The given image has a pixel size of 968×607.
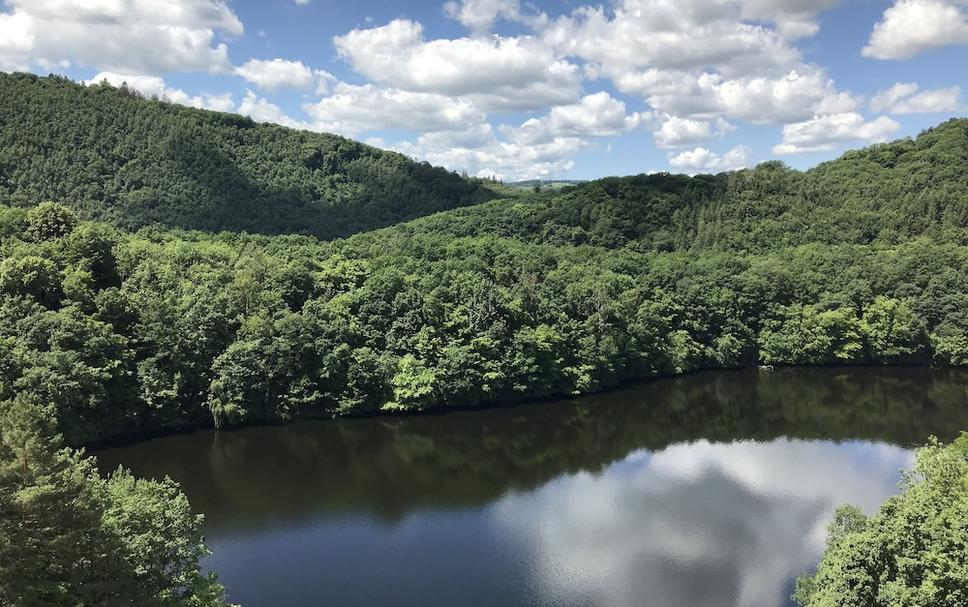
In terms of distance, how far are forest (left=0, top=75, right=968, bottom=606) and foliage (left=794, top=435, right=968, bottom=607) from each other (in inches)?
64.0

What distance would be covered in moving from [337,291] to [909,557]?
174ft

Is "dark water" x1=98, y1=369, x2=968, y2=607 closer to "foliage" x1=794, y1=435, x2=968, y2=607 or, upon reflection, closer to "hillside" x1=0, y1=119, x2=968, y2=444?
"hillside" x1=0, y1=119, x2=968, y2=444


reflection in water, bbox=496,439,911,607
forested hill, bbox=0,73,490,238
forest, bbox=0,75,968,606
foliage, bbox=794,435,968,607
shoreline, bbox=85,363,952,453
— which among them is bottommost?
reflection in water, bbox=496,439,911,607

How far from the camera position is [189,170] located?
376 ft

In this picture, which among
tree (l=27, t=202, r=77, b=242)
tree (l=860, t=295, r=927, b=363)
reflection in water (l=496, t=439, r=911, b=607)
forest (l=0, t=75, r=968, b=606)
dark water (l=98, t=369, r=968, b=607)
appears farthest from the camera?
tree (l=860, t=295, r=927, b=363)

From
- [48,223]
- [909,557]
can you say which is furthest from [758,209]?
[48,223]

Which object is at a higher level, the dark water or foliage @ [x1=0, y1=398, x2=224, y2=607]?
foliage @ [x1=0, y1=398, x2=224, y2=607]

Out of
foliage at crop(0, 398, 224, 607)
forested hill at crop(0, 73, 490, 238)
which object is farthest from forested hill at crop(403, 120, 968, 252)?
foliage at crop(0, 398, 224, 607)

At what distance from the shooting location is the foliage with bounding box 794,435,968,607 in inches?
707

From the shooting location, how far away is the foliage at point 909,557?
1797cm

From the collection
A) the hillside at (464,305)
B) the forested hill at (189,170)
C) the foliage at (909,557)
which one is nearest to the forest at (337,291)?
the hillside at (464,305)

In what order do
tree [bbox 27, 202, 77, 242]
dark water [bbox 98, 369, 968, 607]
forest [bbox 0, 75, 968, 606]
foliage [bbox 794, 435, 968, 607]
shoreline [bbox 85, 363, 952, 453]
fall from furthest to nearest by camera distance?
1. tree [bbox 27, 202, 77, 242]
2. shoreline [bbox 85, 363, 952, 453]
3. dark water [bbox 98, 369, 968, 607]
4. forest [bbox 0, 75, 968, 606]
5. foliage [bbox 794, 435, 968, 607]

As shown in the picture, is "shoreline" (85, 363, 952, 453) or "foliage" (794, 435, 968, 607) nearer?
"foliage" (794, 435, 968, 607)

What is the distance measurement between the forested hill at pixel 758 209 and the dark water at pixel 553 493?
37002 millimetres
